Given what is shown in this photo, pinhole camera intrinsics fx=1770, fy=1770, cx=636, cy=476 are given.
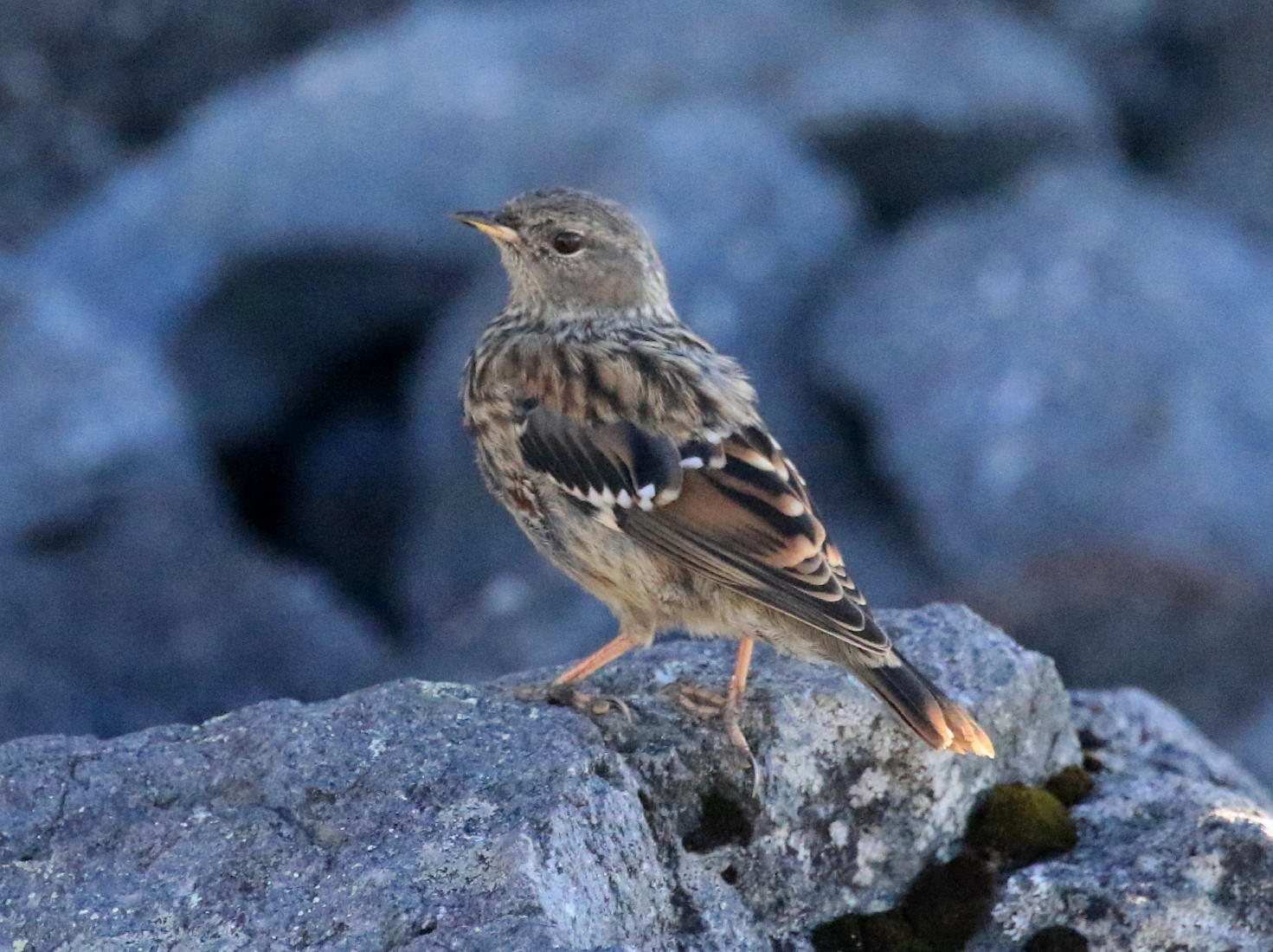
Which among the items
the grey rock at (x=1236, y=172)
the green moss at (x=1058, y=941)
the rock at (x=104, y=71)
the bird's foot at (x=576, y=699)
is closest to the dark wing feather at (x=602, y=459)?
the bird's foot at (x=576, y=699)

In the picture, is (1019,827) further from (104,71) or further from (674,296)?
(104,71)

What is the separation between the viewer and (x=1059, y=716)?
5352 mm

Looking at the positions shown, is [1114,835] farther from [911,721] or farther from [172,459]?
[172,459]

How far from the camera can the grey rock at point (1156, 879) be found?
14.4ft

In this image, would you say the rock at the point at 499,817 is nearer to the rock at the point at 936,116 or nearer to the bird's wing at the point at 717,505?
the bird's wing at the point at 717,505

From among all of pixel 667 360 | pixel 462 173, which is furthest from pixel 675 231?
pixel 667 360

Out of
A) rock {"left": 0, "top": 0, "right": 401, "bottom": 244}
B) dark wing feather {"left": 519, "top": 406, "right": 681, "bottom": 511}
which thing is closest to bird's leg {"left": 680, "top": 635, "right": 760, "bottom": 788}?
dark wing feather {"left": 519, "top": 406, "right": 681, "bottom": 511}

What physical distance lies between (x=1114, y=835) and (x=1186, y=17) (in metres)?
10.8

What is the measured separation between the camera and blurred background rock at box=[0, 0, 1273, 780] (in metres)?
9.23

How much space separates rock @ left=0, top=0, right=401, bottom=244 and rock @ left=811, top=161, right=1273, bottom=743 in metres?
5.64

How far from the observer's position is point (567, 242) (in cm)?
644

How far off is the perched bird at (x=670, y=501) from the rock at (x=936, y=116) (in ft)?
20.8

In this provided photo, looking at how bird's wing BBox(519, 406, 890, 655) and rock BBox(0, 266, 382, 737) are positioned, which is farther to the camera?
rock BBox(0, 266, 382, 737)

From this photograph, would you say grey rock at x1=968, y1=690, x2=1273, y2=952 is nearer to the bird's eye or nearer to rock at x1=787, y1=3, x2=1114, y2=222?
the bird's eye
